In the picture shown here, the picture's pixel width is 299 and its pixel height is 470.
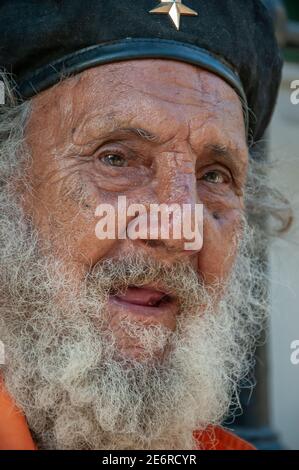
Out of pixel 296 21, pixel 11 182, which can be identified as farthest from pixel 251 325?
pixel 296 21

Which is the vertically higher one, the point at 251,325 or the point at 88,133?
the point at 88,133

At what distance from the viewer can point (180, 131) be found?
2107mm

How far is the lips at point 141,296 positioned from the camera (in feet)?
6.81

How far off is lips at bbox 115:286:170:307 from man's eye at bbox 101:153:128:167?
339 mm

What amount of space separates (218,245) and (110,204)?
1.21 feet

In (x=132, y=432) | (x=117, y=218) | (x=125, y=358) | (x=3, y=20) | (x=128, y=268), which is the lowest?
(x=132, y=432)

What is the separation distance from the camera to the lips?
2.08 meters

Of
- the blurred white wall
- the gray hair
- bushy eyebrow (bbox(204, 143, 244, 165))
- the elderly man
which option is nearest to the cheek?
the elderly man

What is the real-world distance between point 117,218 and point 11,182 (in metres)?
0.38

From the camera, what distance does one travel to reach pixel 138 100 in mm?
2070

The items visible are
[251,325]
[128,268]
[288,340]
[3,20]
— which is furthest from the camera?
[288,340]

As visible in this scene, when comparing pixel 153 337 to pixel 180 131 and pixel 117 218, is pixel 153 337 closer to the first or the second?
pixel 117 218

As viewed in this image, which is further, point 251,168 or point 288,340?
point 288,340

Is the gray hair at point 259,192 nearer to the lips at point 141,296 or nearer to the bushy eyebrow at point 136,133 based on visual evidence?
the bushy eyebrow at point 136,133
